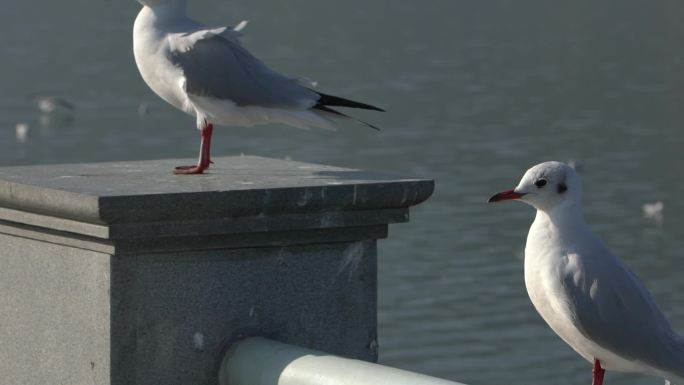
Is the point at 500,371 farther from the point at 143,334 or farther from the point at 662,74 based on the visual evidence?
the point at 662,74

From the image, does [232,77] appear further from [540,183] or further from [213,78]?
[540,183]

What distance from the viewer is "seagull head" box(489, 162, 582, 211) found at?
4230 mm

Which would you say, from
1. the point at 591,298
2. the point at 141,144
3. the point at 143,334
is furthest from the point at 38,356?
the point at 141,144

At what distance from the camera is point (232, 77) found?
5.48m

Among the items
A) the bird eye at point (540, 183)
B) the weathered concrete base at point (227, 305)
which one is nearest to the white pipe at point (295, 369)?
the weathered concrete base at point (227, 305)

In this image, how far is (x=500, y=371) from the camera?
18469mm

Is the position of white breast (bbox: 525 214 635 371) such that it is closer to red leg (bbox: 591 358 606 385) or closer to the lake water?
red leg (bbox: 591 358 606 385)

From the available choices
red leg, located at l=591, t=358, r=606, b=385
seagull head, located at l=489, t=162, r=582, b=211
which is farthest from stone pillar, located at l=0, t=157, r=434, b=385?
red leg, located at l=591, t=358, r=606, b=385

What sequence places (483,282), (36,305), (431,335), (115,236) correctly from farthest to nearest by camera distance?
1. (483,282)
2. (431,335)
3. (36,305)
4. (115,236)

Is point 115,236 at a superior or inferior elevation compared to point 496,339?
superior

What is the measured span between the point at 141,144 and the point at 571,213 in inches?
1107

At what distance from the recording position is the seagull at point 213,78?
17.4ft

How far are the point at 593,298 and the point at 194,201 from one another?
1112mm

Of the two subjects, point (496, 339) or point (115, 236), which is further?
point (496, 339)
